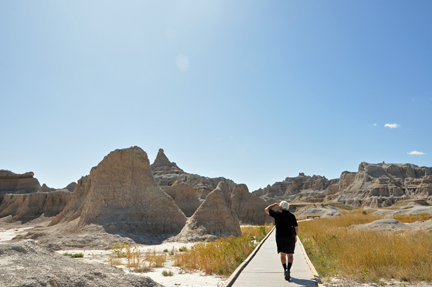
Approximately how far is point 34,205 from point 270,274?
151ft

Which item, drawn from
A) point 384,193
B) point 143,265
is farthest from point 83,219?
point 384,193

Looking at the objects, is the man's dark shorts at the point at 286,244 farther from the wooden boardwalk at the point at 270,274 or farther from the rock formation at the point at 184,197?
the rock formation at the point at 184,197

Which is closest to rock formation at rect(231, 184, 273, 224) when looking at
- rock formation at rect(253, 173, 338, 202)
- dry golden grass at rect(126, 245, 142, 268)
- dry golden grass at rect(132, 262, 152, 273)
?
dry golden grass at rect(126, 245, 142, 268)

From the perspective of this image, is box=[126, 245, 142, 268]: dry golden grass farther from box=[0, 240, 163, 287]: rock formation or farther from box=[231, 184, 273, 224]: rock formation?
box=[231, 184, 273, 224]: rock formation

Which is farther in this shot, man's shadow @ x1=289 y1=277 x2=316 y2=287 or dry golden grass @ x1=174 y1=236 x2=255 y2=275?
dry golden grass @ x1=174 y1=236 x2=255 y2=275

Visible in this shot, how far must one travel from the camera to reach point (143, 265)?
9.88m

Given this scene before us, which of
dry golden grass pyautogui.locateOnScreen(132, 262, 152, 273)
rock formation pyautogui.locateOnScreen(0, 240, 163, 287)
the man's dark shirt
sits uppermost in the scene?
the man's dark shirt

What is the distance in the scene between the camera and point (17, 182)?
181 feet

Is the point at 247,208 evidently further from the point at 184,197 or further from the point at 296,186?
the point at 296,186

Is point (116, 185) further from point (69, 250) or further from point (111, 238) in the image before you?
point (69, 250)

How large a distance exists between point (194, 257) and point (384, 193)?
67.3 metres

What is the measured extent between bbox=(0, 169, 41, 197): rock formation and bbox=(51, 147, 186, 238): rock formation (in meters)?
43.9

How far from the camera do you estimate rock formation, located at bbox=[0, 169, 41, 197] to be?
5384cm

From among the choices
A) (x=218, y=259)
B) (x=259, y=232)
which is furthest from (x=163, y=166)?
(x=218, y=259)
